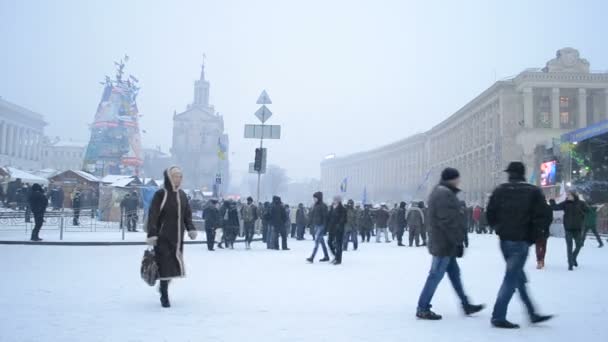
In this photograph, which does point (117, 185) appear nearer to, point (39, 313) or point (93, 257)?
point (93, 257)

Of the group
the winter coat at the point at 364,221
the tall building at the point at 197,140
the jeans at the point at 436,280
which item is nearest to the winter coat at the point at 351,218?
the winter coat at the point at 364,221

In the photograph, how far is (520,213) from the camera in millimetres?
5941

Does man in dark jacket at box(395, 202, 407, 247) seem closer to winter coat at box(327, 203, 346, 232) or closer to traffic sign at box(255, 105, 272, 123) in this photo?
traffic sign at box(255, 105, 272, 123)

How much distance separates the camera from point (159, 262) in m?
6.94

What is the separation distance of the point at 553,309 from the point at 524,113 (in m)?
61.4

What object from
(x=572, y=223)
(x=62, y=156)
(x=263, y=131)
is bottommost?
(x=572, y=223)

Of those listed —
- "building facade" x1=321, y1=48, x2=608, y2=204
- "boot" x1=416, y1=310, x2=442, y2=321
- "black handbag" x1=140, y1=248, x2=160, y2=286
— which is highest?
"building facade" x1=321, y1=48, x2=608, y2=204

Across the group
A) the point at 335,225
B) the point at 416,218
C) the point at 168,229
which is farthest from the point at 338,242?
the point at 416,218

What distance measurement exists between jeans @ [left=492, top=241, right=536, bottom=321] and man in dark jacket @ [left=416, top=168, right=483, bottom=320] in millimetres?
596

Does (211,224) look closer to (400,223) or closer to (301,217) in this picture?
(400,223)

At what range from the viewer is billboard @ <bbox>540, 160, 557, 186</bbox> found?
132 feet

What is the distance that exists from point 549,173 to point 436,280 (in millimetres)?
38978

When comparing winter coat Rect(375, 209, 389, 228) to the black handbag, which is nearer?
the black handbag

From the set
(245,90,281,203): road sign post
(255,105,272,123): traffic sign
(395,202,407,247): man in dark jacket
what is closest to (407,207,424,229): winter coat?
(395,202,407,247): man in dark jacket
